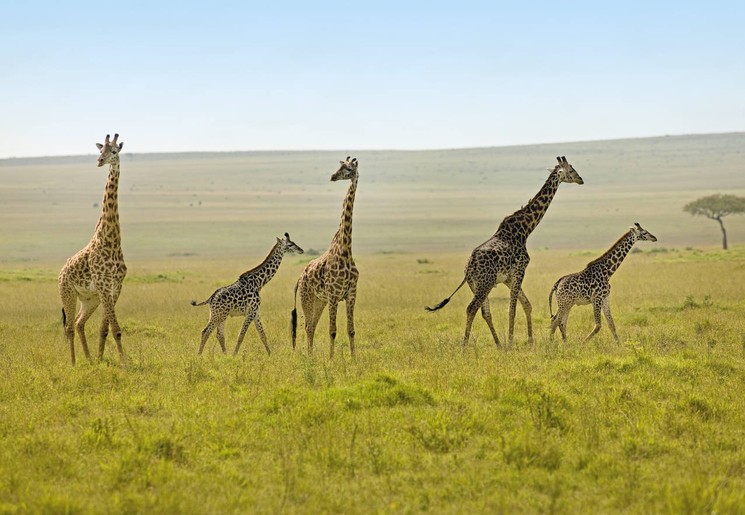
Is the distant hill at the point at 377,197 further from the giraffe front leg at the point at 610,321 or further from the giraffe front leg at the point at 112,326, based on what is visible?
the giraffe front leg at the point at 112,326

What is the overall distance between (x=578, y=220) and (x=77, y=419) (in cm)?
7143

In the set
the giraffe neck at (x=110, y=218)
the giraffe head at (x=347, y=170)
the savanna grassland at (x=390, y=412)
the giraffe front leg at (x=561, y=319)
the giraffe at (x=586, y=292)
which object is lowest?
the savanna grassland at (x=390, y=412)

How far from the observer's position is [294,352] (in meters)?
13.6

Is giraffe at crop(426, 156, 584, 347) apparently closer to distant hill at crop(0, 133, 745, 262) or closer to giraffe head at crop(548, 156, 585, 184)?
giraffe head at crop(548, 156, 585, 184)

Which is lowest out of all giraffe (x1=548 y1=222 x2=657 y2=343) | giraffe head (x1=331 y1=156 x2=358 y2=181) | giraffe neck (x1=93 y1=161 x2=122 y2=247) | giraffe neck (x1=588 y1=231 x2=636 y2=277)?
giraffe (x1=548 y1=222 x2=657 y2=343)

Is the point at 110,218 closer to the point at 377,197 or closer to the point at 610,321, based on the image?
the point at 610,321

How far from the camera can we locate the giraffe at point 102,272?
39.9ft

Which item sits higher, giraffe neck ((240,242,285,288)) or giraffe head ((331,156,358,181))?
giraffe head ((331,156,358,181))

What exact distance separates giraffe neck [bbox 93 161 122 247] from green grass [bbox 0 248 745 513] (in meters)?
1.65

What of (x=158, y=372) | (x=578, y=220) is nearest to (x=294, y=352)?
(x=158, y=372)

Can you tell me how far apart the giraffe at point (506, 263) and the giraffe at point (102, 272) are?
182 inches

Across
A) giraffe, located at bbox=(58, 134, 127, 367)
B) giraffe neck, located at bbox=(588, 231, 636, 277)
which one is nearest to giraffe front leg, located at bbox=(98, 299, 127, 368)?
giraffe, located at bbox=(58, 134, 127, 367)

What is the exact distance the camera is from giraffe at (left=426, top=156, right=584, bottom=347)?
13.8m

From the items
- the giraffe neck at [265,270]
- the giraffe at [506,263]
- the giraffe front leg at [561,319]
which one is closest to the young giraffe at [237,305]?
the giraffe neck at [265,270]
